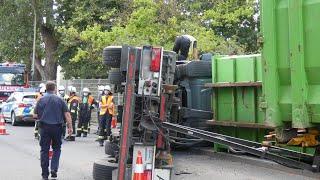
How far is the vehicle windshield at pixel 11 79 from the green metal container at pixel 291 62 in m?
28.8

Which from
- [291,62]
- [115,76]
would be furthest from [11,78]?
[291,62]

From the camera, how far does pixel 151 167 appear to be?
24.4 ft

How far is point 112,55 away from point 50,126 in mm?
1908

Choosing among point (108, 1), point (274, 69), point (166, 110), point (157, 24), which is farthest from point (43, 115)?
point (108, 1)

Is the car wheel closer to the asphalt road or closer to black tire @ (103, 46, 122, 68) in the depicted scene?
the asphalt road

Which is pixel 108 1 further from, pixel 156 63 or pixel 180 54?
pixel 156 63

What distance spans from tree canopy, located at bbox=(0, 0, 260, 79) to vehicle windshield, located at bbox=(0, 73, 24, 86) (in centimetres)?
285

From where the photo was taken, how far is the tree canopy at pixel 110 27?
68.3ft

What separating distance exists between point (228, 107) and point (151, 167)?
4.40 m

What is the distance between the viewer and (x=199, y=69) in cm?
1258

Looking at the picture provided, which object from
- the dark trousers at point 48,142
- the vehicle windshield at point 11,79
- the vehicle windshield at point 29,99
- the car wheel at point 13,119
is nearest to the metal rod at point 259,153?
the dark trousers at point 48,142

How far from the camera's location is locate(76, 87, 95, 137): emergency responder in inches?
732

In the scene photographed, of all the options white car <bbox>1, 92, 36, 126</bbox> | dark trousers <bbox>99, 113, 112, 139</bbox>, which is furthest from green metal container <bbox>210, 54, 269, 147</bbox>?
white car <bbox>1, 92, 36, 126</bbox>

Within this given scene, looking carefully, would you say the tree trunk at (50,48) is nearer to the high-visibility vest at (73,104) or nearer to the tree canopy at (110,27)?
the tree canopy at (110,27)
